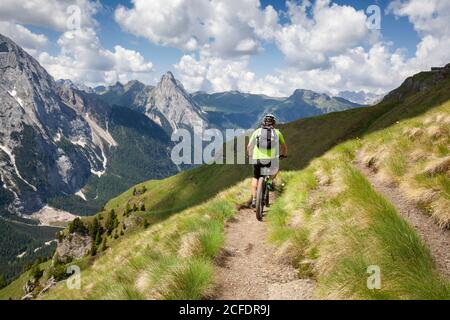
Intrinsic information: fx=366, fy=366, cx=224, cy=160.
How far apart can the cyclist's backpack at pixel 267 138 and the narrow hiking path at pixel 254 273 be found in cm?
374

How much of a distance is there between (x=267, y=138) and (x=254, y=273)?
280 inches

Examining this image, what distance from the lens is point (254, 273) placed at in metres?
9.80

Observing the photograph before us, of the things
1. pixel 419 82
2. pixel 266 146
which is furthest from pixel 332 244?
pixel 419 82

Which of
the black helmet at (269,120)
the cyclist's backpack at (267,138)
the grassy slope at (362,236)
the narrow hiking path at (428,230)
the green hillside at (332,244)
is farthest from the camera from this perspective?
the cyclist's backpack at (267,138)

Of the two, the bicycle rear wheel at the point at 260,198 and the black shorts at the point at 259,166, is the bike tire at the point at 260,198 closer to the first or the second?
the bicycle rear wheel at the point at 260,198

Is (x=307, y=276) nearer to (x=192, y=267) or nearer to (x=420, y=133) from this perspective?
(x=192, y=267)

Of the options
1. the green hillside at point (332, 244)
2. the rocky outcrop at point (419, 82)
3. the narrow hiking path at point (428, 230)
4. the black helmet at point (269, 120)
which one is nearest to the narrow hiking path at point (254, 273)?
the green hillside at point (332, 244)

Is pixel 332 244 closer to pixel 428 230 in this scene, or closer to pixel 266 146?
pixel 428 230

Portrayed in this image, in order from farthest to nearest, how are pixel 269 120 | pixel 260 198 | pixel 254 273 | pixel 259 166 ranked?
pixel 259 166 → pixel 260 198 → pixel 269 120 → pixel 254 273

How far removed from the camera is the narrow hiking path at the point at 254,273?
809 centimetres

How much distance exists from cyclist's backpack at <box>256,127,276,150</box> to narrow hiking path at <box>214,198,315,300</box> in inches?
147
